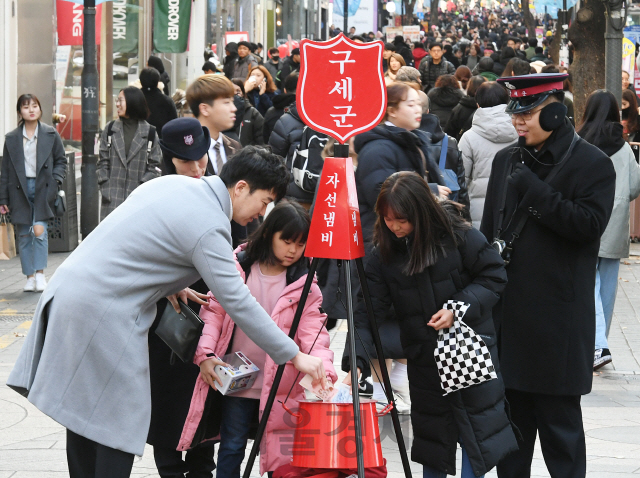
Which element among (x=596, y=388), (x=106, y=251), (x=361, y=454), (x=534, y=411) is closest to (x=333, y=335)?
(x=596, y=388)

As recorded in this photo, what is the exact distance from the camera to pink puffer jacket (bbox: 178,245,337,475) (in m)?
4.30

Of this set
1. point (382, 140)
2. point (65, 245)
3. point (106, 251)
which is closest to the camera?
point (106, 251)

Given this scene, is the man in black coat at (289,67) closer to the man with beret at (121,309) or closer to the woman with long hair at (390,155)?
the woman with long hair at (390,155)

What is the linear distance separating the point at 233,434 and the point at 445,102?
8.19m

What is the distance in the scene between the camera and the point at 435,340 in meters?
4.16

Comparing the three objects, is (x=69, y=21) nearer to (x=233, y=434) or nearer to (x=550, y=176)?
(x=233, y=434)

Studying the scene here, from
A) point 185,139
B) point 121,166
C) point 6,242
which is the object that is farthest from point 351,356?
point 6,242

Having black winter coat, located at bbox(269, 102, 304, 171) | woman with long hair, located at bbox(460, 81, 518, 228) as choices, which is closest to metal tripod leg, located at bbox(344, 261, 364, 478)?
woman with long hair, located at bbox(460, 81, 518, 228)

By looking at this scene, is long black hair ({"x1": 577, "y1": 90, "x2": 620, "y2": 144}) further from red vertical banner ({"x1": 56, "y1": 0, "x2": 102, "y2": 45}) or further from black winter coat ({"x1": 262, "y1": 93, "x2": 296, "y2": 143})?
red vertical banner ({"x1": 56, "y1": 0, "x2": 102, "y2": 45})

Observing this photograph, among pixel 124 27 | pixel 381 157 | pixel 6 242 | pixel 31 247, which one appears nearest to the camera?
pixel 381 157

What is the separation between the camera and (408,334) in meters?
4.23

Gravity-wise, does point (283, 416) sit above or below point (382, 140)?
below

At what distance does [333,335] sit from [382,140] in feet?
8.82

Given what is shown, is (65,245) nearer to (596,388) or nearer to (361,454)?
(596,388)
